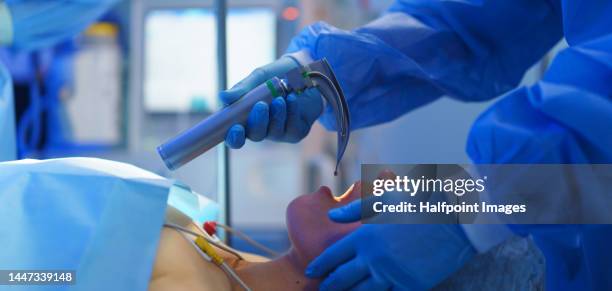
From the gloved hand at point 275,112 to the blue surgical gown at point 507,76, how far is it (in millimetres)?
110

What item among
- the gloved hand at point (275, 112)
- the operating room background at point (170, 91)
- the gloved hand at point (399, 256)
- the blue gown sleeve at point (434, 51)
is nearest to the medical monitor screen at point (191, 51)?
the operating room background at point (170, 91)

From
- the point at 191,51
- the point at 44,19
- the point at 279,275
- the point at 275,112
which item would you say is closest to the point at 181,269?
the point at 279,275

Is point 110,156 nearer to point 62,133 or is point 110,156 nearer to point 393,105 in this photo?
point 62,133

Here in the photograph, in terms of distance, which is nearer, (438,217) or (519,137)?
(519,137)

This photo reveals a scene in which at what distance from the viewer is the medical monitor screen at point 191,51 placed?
3.27 meters

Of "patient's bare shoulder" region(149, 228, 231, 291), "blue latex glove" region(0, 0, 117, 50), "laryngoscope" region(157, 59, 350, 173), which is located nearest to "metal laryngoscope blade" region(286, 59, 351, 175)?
"laryngoscope" region(157, 59, 350, 173)

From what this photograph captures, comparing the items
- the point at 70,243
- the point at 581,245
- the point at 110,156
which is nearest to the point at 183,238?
the point at 70,243

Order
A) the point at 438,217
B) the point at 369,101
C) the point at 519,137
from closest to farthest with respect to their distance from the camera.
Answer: the point at 519,137 → the point at 438,217 → the point at 369,101

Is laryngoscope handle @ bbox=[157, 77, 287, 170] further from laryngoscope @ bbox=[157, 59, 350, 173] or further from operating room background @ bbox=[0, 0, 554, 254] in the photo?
operating room background @ bbox=[0, 0, 554, 254]

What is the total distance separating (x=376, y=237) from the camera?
0.95 metres

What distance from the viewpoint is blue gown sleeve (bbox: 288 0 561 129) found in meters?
1.26

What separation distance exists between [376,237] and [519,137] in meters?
0.24

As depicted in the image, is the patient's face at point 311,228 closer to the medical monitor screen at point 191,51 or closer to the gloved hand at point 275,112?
the gloved hand at point 275,112

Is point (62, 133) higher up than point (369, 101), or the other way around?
point (369, 101)
